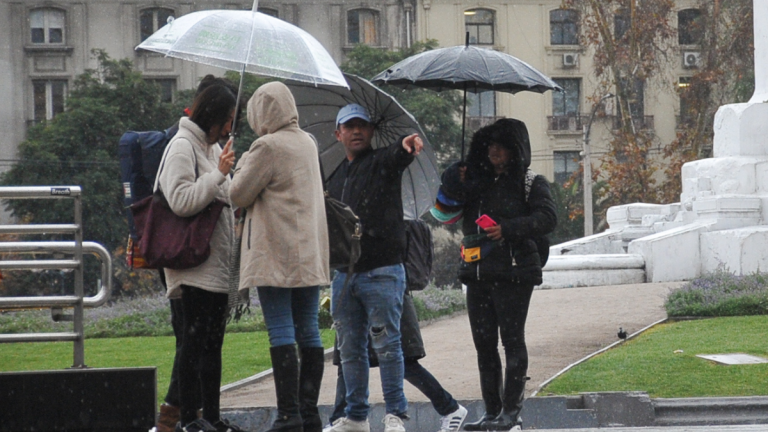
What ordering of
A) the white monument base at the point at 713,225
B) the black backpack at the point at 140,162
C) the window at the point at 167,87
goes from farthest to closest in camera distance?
the window at the point at 167,87, the white monument base at the point at 713,225, the black backpack at the point at 140,162

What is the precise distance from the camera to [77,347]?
6.59 metres

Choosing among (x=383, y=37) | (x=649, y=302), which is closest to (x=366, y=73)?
(x=383, y=37)

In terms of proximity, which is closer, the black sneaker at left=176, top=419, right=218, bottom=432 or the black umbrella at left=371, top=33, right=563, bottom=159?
the black sneaker at left=176, top=419, right=218, bottom=432

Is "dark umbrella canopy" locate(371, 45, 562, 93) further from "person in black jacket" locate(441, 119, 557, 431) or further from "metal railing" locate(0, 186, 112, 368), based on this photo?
"metal railing" locate(0, 186, 112, 368)

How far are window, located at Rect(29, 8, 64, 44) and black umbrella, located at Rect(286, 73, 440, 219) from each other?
4134 cm

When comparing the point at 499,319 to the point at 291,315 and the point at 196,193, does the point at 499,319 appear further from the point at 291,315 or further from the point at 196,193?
the point at 196,193

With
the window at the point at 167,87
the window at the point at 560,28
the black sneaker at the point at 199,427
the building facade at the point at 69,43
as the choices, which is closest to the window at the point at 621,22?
the window at the point at 560,28

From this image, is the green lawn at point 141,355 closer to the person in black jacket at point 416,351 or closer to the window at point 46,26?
the person in black jacket at point 416,351

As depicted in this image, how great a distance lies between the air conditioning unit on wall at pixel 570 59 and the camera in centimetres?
4934

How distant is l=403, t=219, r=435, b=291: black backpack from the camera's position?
7348 millimetres

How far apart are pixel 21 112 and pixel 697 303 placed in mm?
37030

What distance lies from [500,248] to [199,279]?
1.83 m

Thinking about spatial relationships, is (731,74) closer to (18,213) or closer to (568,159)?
(568,159)

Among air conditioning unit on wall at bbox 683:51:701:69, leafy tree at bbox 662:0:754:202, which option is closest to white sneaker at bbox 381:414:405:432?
leafy tree at bbox 662:0:754:202
